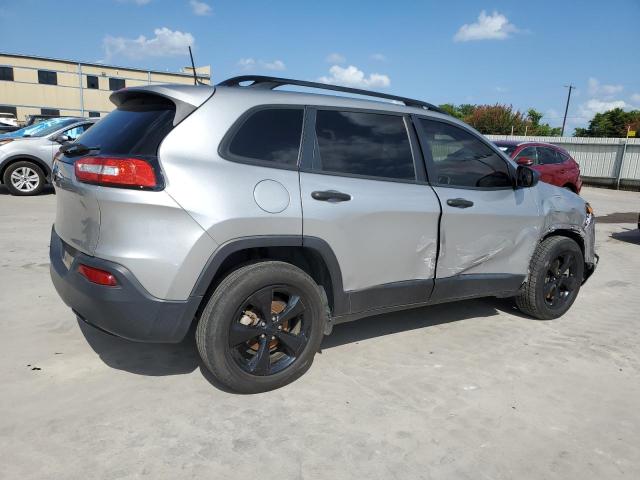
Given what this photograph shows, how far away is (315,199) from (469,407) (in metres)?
1.54

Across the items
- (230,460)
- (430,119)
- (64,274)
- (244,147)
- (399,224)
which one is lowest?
(230,460)

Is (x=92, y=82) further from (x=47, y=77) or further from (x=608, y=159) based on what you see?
(x=608, y=159)

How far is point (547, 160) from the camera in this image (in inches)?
442

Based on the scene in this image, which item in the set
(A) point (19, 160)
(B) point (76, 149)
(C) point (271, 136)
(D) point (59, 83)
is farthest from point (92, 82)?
(C) point (271, 136)

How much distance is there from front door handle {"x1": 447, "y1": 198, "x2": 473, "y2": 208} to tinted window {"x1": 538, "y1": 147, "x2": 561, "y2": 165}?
27.8ft

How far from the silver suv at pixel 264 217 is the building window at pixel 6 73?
165ft

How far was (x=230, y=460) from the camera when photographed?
2.37 meters

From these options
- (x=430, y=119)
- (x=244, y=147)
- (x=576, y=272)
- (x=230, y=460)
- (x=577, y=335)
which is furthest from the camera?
(x=576, y=272)

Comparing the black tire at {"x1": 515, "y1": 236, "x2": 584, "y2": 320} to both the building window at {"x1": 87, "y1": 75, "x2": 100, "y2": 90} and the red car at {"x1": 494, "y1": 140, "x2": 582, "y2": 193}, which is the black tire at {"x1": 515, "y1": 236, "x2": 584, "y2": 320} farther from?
the building window at {"x1": 87, "y1": 75, "x2": 100, "y2": 90}

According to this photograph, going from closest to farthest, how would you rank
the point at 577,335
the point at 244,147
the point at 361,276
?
the point at 244,147, the point at 361,276, the point at 577,335

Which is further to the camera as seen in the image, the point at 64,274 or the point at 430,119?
the point at 430,119

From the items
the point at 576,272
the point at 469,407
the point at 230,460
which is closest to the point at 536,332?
the point at 576,272

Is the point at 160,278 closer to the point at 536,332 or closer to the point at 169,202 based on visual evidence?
the point at 169,202

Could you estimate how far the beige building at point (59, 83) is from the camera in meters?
43.9
